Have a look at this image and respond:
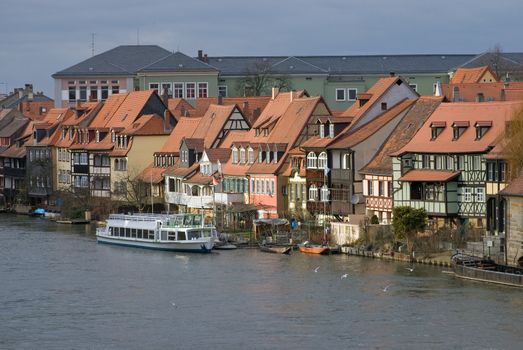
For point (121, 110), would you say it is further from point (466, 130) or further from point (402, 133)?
point (466, 130)

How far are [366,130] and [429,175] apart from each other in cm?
731

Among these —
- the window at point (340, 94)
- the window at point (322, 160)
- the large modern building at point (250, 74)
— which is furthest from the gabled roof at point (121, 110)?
the window at point (322, 160)

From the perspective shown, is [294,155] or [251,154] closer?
[294,155]

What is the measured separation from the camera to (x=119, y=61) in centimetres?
11250

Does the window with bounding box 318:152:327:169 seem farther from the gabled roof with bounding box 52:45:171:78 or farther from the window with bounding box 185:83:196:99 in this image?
the gabled roof with bounding box 52:45:171:78

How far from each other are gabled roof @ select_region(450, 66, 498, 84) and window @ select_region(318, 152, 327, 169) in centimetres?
3110

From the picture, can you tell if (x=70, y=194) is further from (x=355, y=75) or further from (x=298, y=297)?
(x=298, y=297)

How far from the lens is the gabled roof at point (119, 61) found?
11006 centimetres

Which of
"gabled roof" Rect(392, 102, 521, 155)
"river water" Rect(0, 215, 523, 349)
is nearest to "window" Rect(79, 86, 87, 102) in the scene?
"river water" Rect(0, 215, 523, 349)

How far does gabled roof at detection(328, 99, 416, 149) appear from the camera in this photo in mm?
63094

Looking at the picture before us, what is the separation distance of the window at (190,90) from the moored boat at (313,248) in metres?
48.0

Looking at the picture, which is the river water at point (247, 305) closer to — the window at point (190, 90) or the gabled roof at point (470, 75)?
the gabled roof at point (470, 75)

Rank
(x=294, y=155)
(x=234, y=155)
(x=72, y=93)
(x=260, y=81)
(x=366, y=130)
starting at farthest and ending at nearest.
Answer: (x=72, y=93) → (x=260, y=81) → (x=234, y=155) → (x=294, y=155) → (x=366, y=130)

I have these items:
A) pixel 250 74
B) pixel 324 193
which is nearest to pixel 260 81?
pixel 250 74
